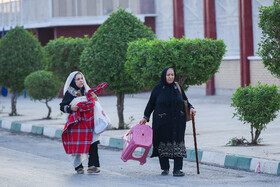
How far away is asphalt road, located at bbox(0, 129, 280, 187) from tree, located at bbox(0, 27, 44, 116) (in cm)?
917

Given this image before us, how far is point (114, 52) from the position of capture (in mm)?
16875

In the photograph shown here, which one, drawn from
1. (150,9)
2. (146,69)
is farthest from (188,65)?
(150,9)

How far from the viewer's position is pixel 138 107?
25.9 meters

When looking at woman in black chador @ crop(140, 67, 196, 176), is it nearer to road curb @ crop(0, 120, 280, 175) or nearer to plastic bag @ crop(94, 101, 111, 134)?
plastic bag @ crop(94, 101, 111, 134)

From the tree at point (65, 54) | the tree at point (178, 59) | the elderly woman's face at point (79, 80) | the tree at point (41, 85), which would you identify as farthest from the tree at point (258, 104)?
the tree at point (41, 85)

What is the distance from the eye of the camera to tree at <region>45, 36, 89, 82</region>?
19.9 metres

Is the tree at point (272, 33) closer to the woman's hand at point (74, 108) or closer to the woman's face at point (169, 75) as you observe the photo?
the woman's face at point (169, 75)

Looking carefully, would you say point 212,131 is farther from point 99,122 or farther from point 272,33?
point 99,122

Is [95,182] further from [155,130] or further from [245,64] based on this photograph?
[245,64]

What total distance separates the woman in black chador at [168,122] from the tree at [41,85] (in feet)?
35.5

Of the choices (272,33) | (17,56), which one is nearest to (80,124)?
(272,33)

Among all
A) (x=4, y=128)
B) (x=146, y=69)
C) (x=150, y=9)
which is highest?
(x=150, y=9)

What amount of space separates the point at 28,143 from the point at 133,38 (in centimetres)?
343

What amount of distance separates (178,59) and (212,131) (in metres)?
2.24
